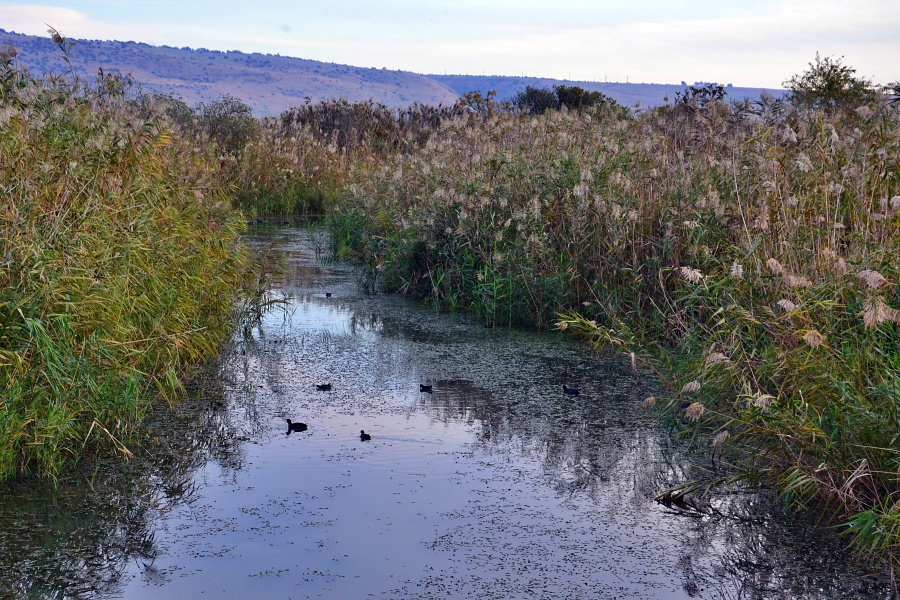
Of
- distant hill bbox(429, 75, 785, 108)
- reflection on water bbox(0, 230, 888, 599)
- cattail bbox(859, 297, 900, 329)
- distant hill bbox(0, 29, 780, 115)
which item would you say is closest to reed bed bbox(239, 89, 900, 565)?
cattail bbox(859, 297, 900, 329)

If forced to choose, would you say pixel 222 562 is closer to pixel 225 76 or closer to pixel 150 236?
pixel 150 236

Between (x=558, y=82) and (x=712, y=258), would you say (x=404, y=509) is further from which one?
(x=558, y=82)

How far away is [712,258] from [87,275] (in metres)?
3.49

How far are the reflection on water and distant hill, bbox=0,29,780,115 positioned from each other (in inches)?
3708

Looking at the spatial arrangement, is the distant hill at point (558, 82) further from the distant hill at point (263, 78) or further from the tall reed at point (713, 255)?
the tall reed at point (713, 255)

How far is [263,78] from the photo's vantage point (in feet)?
414

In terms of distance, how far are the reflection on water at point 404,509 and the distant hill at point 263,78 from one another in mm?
94192

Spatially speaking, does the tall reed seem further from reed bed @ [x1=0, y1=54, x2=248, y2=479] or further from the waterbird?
reed bed @ [x1=0, y1=54, x2=248, y2=479]

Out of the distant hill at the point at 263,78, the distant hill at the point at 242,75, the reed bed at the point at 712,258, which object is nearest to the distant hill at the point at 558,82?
the distant hill at the point at 263,78

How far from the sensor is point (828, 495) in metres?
3.91

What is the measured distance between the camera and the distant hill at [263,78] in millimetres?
105500

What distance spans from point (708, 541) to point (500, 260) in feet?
15.0

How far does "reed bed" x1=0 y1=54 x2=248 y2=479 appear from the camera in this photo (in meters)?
4.33

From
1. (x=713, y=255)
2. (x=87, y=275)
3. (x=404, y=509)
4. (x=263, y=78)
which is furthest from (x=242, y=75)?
(x=404, y=509)
